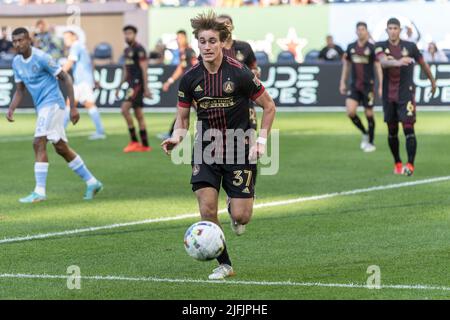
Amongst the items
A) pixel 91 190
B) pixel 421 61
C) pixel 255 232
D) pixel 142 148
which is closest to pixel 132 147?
pixel 142 148

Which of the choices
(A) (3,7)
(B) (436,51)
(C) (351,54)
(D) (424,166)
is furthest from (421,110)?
(A) (3,7)

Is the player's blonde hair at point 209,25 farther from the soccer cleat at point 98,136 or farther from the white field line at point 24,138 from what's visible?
the white field line at point 24,138

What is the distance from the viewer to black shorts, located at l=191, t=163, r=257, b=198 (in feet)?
31.6

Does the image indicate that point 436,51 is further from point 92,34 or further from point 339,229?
point 339,229

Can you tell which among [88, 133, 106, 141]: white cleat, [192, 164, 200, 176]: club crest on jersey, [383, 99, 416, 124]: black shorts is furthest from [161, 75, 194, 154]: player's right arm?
[88, 133, 106, 141]: white cleat

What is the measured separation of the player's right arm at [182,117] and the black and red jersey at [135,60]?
1243 cm

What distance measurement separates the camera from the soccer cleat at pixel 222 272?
30.7 feet

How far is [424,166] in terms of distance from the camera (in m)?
18.6

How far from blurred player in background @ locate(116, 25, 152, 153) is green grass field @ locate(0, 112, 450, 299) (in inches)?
31.8

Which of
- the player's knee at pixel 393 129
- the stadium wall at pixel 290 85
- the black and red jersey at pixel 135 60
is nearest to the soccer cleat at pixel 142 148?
the black and red jersey at pixel 135 60

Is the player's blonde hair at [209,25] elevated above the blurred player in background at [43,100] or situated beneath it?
elevated above

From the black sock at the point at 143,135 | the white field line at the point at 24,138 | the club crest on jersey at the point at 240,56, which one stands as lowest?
the white field line at the point at 24,138

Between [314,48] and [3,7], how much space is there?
42.8ft

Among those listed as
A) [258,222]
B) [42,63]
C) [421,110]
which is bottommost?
[421,110]
